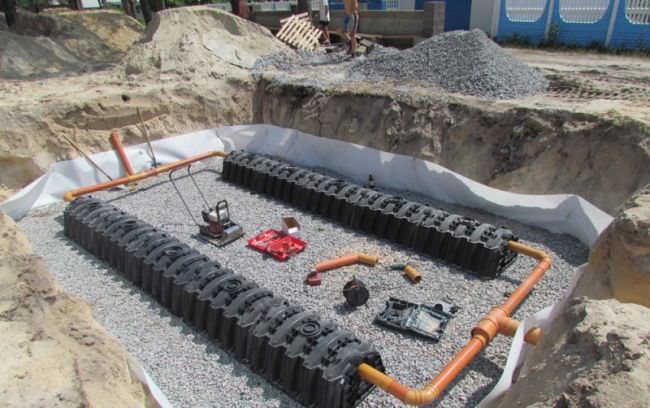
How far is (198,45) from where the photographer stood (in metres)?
12.9

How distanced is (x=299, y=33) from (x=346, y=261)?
12.4 meters

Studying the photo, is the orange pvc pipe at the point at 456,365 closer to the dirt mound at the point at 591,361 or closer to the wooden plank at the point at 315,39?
the dirt mound at the point at 591,361

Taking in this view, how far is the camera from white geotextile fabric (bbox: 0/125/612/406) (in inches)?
275

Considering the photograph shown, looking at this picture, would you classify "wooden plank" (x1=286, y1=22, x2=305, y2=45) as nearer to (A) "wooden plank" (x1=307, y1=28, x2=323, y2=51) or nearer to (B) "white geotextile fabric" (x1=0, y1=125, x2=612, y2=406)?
(A) "wooden plank" (x1=307, y1=28, x2=323, y2=51)

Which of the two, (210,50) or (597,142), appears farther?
(210,50)

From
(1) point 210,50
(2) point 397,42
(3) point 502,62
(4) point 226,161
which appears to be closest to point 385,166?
(4) point 226,161

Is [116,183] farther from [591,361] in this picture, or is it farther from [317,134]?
[591,361]

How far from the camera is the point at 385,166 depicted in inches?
360

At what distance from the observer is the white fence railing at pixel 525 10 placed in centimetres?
1596

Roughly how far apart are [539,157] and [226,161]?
6.34 m

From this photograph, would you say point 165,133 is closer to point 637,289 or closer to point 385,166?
point 385,166

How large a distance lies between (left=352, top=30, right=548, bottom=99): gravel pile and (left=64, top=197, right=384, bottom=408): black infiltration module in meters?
6.99

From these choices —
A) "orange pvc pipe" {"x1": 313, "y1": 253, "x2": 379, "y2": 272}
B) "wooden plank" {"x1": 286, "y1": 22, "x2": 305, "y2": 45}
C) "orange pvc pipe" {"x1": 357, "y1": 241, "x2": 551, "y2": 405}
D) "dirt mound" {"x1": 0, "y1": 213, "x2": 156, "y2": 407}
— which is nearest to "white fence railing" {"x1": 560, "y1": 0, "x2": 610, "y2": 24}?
"wooden plank" {"x1": 286, "y1": 22, "x2": 305, "y2": 45}

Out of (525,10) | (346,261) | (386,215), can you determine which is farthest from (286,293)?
(525,10)
